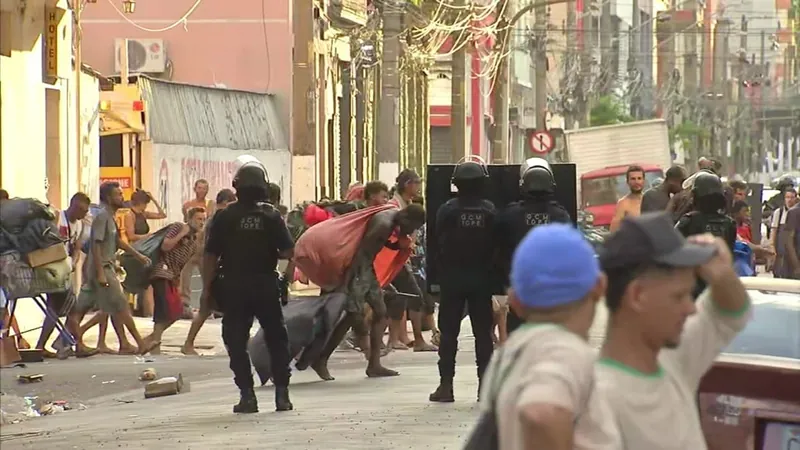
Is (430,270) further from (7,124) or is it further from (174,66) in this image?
(174,66)

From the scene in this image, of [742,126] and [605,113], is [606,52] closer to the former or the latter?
[605,113]

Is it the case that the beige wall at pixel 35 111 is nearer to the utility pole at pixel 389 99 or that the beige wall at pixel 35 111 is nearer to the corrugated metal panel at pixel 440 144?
the utility pole at pixel 389 99

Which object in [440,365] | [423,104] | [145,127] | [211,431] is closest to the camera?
[211,431]

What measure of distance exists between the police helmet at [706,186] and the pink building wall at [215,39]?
85.4 ft

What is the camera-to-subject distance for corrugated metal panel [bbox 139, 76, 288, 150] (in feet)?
102

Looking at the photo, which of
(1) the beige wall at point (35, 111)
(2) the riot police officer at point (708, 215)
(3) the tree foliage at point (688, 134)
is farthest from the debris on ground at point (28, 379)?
(3) the tree foliage at point (688, 134)

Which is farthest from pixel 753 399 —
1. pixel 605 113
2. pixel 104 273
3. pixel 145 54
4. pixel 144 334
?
pixel 605 113

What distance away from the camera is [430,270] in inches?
553

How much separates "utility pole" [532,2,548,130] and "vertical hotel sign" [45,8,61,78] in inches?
1561

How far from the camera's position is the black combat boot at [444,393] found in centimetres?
1340

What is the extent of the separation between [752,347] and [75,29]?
58.2 ft

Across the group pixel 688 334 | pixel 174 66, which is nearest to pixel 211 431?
pixel 688 334

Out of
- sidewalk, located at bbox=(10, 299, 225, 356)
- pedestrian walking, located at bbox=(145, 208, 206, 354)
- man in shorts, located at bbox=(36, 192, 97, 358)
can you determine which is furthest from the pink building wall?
man in shorts, located at bbox=(36, 192, 97, 358)

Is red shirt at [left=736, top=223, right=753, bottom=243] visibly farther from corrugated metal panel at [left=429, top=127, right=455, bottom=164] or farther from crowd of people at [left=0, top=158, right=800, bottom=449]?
corrugated metal panel at [left=429, top=127, right=455, bottom=164]
